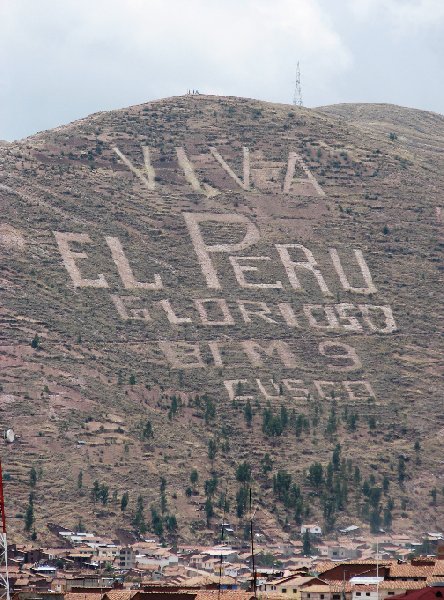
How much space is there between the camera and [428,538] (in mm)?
199625

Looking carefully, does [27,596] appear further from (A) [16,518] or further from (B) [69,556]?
(A) [16,518]

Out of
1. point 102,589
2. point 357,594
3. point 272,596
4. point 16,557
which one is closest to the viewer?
point 357,594

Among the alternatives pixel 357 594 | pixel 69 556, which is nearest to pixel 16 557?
pixel 69 556

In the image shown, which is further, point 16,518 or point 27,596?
point 16,518

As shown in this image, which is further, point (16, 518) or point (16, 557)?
point (16, 518)

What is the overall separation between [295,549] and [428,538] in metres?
10.2

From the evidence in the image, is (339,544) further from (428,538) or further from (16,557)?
(16,557)

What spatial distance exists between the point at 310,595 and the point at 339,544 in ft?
254

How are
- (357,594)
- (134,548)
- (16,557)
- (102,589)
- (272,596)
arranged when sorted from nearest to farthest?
1. (357,594)
2. (272,596)
3. (102,589)
4. (16,557)
5. (134,548)

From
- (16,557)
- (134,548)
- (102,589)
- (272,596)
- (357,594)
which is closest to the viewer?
(357,594)

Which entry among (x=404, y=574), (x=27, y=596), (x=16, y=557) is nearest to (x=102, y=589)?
(x=27, y=596)

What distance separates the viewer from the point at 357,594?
383 feet

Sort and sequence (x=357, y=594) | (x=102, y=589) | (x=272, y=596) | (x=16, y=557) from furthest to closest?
(x=16, y=557)
(x=102, y=589)
(x=272, y=596)
(x=357, y=594)

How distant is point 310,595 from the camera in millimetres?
121750
